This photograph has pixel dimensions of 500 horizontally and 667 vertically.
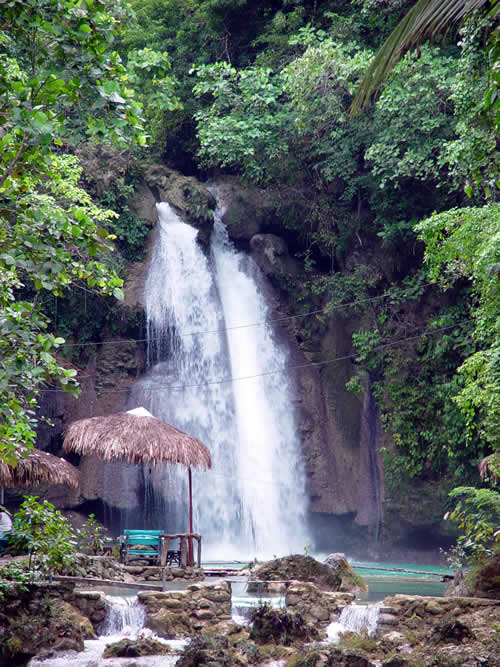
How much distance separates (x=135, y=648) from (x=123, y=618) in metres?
0.94

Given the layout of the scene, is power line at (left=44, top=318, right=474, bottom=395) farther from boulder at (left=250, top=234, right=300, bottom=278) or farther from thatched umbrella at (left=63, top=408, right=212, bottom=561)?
thatched umbrella at (left=63, top=408, right=212, bottom=561)

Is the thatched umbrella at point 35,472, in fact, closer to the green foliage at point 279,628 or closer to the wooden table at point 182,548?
the wooden table at point 182,548

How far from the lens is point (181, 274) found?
61.9ft

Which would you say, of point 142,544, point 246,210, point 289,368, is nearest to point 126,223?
point 246,210

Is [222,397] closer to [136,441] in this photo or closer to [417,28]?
[136,441]

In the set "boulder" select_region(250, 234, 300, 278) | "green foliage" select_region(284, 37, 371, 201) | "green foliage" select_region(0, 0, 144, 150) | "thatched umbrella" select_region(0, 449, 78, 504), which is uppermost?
"green foliage" select_region(284, 37, 371, 201)

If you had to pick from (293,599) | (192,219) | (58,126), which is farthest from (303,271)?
(58,126)

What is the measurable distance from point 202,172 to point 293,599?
15724 mm

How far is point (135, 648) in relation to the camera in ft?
24.4

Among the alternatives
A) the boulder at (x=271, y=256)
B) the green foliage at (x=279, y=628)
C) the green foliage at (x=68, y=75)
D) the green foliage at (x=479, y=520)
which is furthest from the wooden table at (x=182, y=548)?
the boulder at (x=271, y=256)

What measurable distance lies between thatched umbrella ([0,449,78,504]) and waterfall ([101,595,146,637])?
3.57 metres

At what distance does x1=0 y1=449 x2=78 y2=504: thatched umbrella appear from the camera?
11188mm

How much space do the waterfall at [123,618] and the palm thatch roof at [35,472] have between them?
3.57 m

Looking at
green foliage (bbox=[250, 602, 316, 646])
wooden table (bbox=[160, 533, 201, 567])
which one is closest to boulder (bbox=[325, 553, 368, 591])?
green foliage (bbox=[250, 602, 316, 646])
